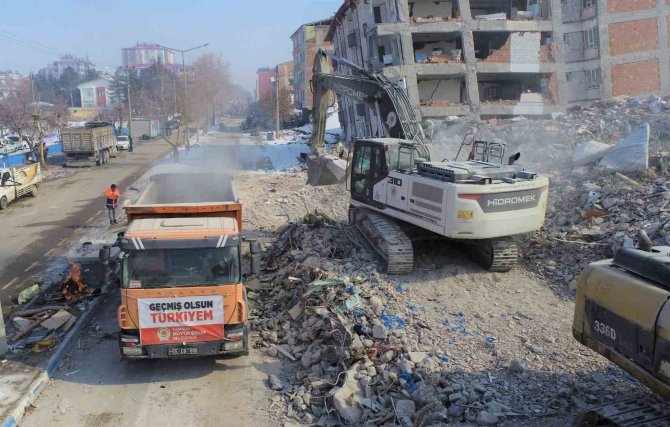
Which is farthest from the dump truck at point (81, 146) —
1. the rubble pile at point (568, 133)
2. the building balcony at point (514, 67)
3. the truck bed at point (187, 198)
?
the building balcony at point (514, 67)

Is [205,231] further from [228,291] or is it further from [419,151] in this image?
[419,151]

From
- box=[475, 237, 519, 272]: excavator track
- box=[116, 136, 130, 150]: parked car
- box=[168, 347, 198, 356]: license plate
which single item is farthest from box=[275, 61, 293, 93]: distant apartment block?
box=[168, 347, 198, 356]: license plate

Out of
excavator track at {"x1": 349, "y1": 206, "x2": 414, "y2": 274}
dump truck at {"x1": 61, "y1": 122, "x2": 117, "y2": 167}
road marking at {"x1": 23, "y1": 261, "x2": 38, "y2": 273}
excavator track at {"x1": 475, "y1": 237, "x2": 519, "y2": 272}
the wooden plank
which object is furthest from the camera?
dump truck at {"x1": 61, "y1": 122, "x2": 117, "y2": 167}

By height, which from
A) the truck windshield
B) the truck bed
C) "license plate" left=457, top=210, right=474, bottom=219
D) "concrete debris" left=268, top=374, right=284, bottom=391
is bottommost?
"concrete debris" left=268, top=374, right=284, bottom=391

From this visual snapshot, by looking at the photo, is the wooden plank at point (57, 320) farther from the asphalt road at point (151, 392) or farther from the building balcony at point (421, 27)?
the building balcony at point (421, 27)

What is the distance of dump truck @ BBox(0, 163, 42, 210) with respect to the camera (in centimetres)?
2230

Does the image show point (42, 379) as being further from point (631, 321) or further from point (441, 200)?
point (631, 321)

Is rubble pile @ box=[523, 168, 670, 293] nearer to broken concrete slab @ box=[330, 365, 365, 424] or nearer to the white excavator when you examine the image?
the white excavator

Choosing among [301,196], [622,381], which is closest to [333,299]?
[622,381]

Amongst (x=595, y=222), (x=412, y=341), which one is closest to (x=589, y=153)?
(x=595, y=222)

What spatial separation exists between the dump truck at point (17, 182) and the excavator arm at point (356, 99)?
39.7ft

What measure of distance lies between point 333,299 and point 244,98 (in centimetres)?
17917

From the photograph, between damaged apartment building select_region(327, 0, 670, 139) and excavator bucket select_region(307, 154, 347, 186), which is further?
damaged apartment building select_region(327, 0, 670, 139)

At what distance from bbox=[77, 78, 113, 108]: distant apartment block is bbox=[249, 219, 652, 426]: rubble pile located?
119 m
